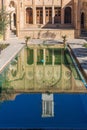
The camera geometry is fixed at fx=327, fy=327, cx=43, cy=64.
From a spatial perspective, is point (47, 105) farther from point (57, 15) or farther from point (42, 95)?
point (57, 15)

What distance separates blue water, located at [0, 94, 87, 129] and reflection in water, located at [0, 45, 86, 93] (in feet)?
3.83

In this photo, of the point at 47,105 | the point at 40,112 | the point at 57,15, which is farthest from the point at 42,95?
the point at 57,15

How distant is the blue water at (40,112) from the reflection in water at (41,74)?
117 centimetres

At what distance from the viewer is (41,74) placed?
1725cm

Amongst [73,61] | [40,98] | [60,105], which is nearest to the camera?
[60,105]

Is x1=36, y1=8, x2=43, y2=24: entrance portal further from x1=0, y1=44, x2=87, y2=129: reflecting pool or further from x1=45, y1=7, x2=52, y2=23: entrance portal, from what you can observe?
x1=0, y1=44, x2=87, y2=129: reflecting pool

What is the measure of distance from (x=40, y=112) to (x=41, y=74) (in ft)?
20.3

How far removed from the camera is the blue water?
996 centimetres

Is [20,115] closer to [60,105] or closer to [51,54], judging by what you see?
[60,105]

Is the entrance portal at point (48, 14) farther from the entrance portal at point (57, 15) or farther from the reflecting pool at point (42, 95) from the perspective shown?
the reflecting pool at point (42, 95)

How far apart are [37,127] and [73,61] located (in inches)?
438

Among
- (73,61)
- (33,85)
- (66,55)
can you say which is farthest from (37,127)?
(66,55)

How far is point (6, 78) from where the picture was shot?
15961 millimetres

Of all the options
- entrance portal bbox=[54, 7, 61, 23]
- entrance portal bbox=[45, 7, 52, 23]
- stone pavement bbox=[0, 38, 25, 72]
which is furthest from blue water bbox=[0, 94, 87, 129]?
entrance portal bbox=[45, 7, 52, 23]
